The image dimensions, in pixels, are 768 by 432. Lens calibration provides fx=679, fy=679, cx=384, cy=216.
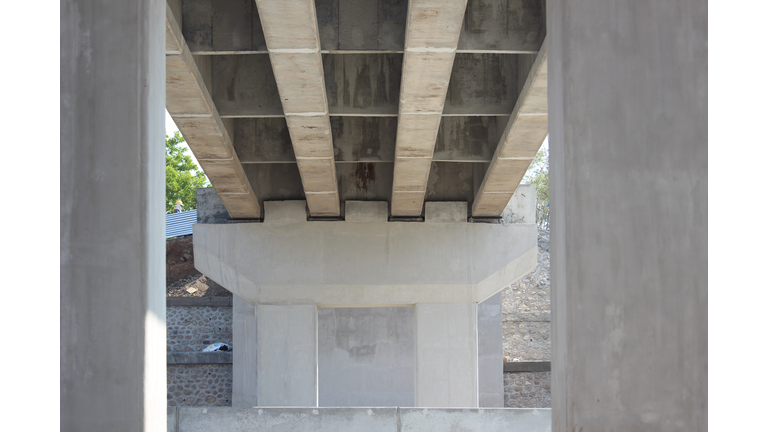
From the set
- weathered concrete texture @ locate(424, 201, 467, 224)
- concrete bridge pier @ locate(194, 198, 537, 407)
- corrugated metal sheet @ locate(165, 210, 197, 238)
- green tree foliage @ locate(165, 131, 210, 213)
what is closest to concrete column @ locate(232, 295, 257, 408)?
concrete bridge pier @ locate(194, 198, 537, 407)

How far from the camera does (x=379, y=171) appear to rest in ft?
50.8

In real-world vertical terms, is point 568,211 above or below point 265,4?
below

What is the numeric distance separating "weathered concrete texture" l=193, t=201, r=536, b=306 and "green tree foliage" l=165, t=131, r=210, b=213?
23.5 meters

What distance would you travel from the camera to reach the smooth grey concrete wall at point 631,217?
16.6ft

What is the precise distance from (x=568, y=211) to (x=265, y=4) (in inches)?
166

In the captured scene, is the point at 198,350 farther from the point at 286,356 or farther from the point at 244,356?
the point at 286,356

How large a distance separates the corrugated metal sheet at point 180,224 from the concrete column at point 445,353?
15838mm

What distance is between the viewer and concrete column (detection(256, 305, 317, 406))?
15797mm

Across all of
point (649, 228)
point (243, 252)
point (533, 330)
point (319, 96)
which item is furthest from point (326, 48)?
point (533, 330)

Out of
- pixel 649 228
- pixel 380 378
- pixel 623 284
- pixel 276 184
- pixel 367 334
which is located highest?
pixel 276 184

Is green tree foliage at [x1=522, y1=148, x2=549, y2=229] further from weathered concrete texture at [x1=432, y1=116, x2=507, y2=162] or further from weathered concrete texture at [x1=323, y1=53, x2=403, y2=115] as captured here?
weathered concrete texture at [x1=323, y1=53, x2=403, y2=115]

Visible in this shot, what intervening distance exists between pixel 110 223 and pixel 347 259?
10.7 metres

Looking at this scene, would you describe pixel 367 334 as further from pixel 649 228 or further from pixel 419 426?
pixel 649 228

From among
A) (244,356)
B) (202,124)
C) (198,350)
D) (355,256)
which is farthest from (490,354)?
(202,124)
